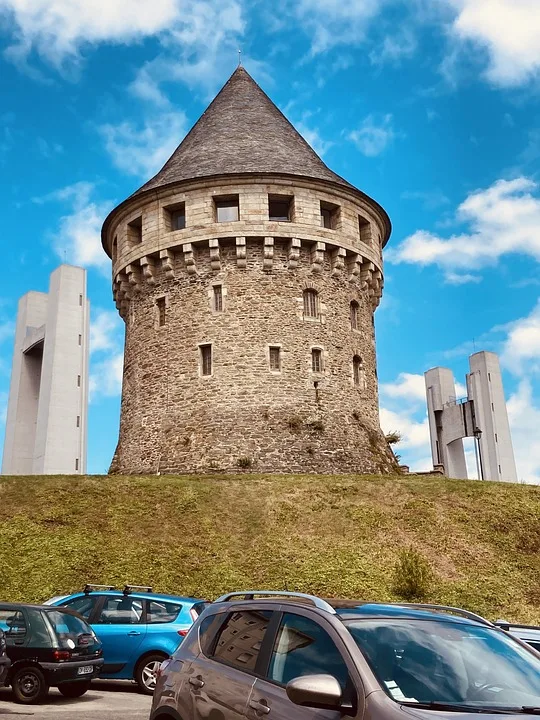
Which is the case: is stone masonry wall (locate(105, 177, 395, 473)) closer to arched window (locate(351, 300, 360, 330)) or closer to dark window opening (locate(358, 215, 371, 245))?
arched window (locate(351, 300, 360, 330))

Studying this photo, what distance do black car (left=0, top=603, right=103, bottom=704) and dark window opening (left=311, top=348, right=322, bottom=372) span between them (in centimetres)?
2157

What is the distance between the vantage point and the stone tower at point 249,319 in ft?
104

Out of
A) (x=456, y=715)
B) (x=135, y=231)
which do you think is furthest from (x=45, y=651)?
(x=135, y=231)

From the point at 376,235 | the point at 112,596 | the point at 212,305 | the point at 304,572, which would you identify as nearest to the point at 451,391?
the point at 376,235

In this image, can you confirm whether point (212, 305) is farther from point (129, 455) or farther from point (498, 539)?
point (498, 539)

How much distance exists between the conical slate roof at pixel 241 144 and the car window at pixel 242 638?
29.0 meters

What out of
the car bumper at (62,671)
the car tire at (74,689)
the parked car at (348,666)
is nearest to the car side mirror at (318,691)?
the parked car at (348,666)

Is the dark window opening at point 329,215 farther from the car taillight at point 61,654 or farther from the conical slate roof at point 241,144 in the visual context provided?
the car taillight at point 61,654

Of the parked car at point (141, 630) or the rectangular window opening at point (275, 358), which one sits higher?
the rectangular window opening at point (275, 358)

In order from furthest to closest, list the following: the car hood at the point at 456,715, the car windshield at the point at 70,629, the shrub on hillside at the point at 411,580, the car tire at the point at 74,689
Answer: the shrub on hillside at the point at 411,580, the car tire at the point at 74,689, the car windshield at the point at 70,629, the car hood at the point at 456,715

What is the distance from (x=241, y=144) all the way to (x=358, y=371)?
36.7 feet

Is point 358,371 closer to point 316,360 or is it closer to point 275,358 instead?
point 316,360

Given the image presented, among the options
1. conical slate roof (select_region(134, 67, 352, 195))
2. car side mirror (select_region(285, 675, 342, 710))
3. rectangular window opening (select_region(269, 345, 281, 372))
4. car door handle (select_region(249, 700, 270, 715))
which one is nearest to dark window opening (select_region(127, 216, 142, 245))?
conical slate roof (select_region(134, 67, 352, 195))

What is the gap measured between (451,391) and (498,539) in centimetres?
2249
